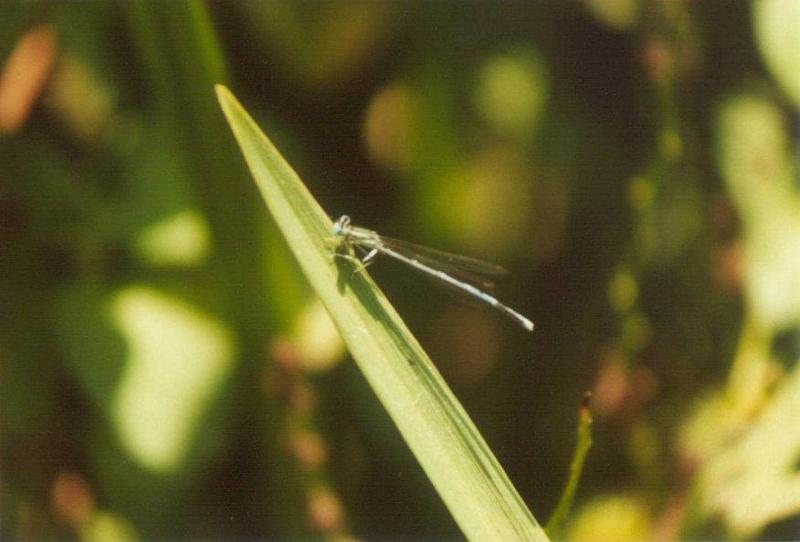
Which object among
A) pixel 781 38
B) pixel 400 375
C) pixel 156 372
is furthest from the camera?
pixel 781 38

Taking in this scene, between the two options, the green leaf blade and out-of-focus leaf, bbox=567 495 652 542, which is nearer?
the green leaf blade

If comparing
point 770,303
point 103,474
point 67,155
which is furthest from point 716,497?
point 67,155

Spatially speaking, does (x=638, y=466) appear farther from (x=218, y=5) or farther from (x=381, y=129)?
(x=218, y=5)

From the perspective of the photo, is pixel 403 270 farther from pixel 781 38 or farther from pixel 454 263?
pixel 781 38

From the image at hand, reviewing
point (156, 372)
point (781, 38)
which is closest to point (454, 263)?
→ point (156, 372)

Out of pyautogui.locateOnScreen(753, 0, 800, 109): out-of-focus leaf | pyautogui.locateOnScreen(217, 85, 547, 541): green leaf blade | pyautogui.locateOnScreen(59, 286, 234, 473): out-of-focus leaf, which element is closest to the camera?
pyautogui.locateOnScreen(217, 85, 547, 541): green leaf blade

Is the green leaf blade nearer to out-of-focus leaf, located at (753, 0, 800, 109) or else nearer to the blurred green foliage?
the blurred green foliage

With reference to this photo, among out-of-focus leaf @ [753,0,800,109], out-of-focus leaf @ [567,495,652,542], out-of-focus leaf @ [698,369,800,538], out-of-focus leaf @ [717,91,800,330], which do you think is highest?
out-of-focus leaf @ [753,0,800,109]

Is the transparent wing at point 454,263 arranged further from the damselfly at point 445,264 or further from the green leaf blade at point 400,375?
the green leaf blade at point 400,375

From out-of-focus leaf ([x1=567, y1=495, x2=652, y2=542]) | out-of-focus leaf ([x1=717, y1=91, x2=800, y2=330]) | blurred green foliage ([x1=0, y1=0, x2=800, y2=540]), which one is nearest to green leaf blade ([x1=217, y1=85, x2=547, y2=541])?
blurred green foliage ([x1=0, y1=0, x2=800, y2=540])
